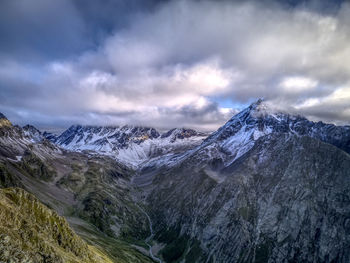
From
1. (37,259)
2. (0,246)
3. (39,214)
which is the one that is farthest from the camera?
(39,214)

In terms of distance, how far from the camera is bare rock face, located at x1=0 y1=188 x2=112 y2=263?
226ft

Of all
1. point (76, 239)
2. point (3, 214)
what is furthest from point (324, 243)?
point (3, 214)

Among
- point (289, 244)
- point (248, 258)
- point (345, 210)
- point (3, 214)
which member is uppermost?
point (3, 214)

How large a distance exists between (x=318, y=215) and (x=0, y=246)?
206 m

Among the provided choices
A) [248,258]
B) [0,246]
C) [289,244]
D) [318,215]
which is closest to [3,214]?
[0,246]

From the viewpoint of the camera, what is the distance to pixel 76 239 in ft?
334

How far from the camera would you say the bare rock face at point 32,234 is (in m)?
68.8

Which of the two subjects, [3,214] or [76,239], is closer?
[3,214]

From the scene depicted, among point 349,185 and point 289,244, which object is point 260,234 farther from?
point 349,185

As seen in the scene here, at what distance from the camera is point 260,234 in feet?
651

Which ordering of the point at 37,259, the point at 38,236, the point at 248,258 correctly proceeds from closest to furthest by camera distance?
the point at 37,259, the point at 38,236, the point at 248,258

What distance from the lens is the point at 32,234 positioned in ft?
255

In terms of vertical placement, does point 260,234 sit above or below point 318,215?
below

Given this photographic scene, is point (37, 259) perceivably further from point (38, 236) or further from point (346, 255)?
point (346, 255)
